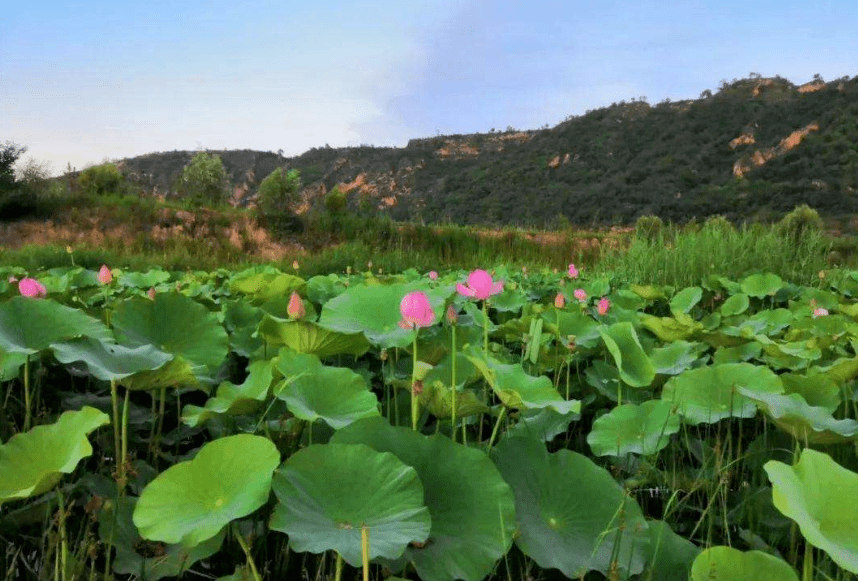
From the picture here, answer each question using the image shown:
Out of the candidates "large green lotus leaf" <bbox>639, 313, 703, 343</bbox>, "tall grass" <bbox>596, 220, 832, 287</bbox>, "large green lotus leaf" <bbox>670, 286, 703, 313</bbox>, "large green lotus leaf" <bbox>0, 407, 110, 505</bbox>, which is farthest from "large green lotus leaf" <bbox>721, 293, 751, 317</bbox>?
"large green lotus leaf" <bbox>0, 407, 110, 505</bbox>

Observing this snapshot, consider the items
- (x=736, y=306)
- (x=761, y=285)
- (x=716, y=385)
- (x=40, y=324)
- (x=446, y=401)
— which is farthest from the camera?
(x=761, y=285)

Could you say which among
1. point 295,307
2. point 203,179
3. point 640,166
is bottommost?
point 295,307

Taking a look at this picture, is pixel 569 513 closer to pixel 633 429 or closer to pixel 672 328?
pixel 633 429

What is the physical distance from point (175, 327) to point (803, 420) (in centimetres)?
93

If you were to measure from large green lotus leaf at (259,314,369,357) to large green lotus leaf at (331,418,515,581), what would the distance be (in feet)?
1.02

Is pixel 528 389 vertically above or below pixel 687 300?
above

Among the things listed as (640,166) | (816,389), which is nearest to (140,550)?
(816,389)

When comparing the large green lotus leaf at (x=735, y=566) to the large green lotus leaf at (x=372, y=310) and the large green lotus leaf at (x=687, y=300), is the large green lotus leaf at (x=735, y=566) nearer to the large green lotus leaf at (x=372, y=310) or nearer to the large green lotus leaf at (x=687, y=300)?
the large green lotus leaf at (x=372, y=310)

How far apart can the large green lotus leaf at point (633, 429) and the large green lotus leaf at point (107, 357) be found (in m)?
0.60

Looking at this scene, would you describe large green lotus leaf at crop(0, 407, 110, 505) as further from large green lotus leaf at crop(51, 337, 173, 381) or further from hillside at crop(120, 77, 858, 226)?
hillside at crop(120, 77, 858, 226)

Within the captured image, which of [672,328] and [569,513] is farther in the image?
[672,328]

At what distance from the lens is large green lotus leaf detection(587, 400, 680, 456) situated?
0.85 m

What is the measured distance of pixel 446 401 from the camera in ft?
2.45

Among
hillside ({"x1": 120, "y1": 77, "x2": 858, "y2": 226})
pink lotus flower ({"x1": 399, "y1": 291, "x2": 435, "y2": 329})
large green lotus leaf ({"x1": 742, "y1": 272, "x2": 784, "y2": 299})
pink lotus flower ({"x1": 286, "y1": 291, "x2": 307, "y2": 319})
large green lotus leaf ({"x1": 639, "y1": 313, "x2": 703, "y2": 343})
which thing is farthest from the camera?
hillside ({"x1": 120, "y1": 77, "x2": 858, "y2": 226})
